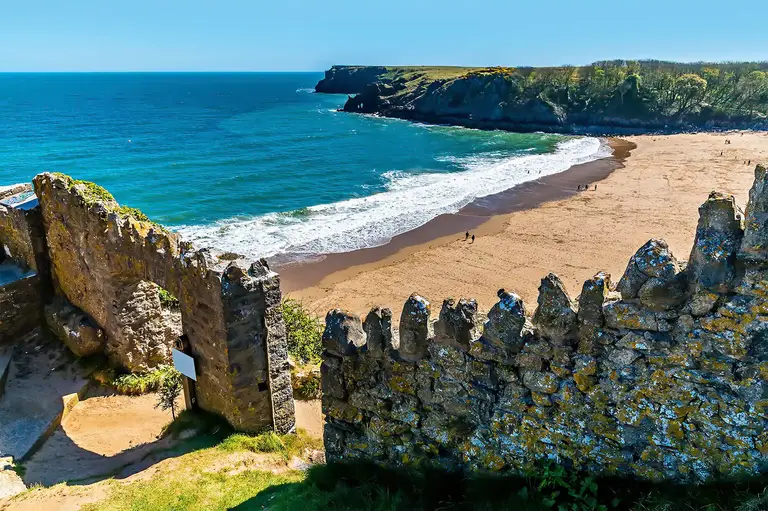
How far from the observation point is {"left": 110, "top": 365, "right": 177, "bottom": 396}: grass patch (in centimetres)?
1234

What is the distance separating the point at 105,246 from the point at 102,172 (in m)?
42.9

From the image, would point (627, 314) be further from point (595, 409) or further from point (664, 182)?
point (664, 182)

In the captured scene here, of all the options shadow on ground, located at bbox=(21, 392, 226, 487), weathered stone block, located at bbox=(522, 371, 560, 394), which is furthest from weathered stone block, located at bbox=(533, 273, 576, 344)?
shadow on ground, located at bbox=(21, 392, 226, 487)

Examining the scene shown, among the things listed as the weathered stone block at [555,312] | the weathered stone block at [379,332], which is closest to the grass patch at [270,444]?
the weathered stone block at [379,332]

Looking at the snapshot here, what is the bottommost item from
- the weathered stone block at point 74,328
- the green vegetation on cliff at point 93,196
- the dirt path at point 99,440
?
the dirt path at point 99,440

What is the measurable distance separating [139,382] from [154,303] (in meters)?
1.92

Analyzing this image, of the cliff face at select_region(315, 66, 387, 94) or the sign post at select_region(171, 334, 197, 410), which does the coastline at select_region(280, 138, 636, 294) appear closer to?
the sign post at select_region(171, 334, 197, 410)

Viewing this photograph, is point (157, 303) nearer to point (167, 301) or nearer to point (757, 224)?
point (167, 301)

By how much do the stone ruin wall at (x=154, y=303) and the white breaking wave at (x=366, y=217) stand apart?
51.6 feet

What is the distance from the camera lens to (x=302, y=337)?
51.7 ft

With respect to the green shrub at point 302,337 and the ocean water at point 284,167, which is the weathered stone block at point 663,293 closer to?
the green shrub at point 302,337

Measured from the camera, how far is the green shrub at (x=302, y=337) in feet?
49.2

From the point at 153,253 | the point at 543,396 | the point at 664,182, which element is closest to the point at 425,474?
the point at 543,396

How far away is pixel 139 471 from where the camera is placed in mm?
9359
